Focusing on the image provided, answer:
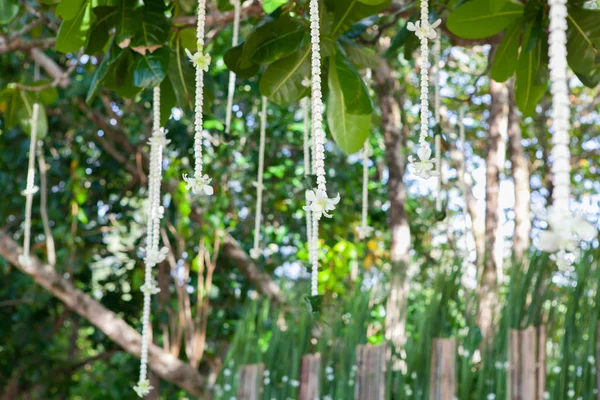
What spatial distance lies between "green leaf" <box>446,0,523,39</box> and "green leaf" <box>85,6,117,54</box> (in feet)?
1.69

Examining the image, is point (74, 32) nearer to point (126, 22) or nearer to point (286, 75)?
point (126, 22)

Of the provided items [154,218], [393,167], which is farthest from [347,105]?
[393,167]

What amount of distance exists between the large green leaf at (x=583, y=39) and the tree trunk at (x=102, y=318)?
2133 mm

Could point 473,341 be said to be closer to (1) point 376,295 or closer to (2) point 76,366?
(1) point 376,295

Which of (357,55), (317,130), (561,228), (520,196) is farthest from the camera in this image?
(520,196)

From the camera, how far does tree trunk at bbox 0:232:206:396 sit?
110 inches

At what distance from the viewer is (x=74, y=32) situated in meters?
1.19

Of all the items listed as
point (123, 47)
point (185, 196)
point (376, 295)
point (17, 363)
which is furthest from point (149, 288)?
point (17, 363)

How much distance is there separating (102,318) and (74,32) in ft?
6.33

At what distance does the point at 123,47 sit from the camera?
43.5 inches

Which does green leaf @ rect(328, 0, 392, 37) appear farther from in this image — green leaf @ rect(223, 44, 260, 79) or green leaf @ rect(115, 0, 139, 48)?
green leaf @ rect(115, 0, 139, 48)

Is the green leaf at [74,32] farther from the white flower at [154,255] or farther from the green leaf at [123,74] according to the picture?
the white flower at [154,255]

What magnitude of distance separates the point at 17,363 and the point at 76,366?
1.07ft

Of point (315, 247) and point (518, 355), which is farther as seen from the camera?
point (518, 355)
